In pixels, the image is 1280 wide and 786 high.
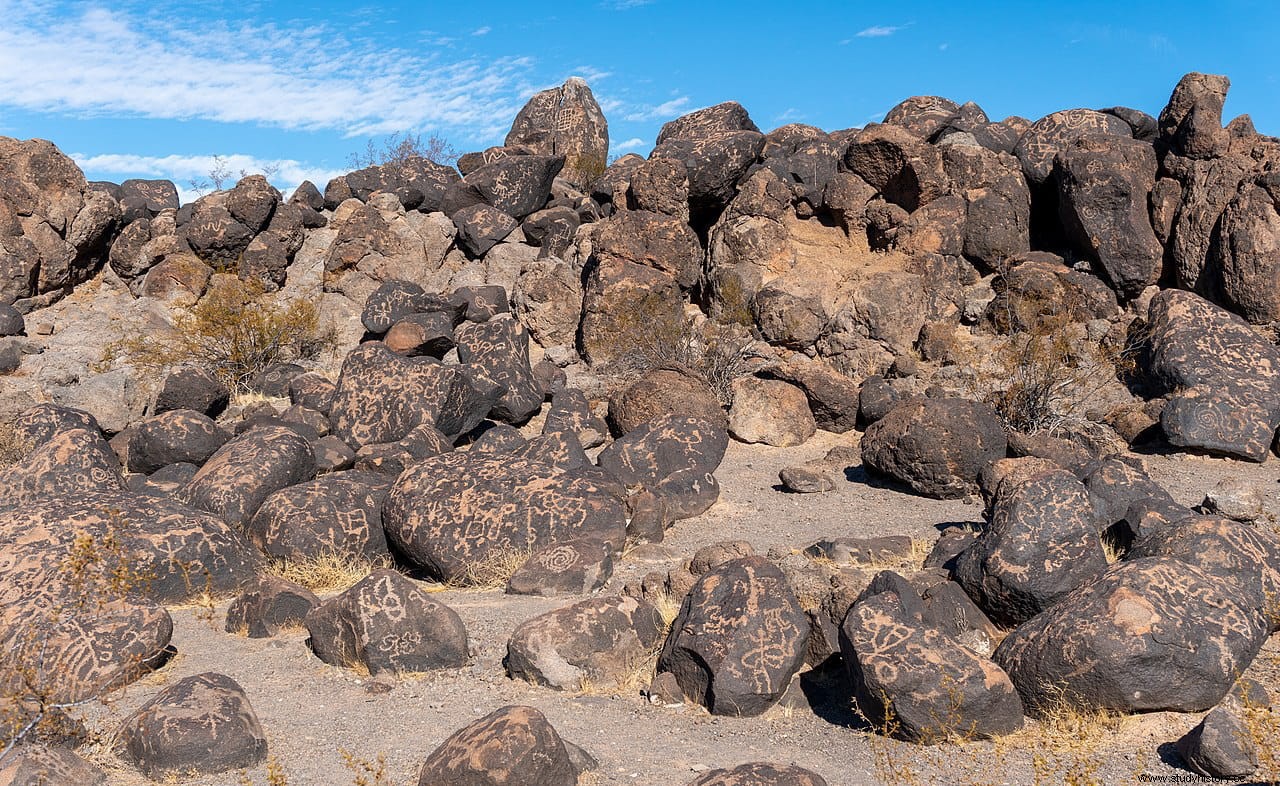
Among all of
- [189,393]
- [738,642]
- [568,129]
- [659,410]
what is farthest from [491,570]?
[568,129]

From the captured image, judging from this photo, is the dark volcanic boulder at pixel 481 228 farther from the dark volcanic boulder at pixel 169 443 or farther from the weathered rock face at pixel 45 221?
the dark volcanic boulder at pixel 169 443

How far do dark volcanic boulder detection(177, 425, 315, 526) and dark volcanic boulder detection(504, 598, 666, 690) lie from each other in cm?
437

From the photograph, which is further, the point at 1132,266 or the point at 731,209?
the point at 731,209

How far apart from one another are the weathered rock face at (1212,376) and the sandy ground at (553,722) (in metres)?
6.00

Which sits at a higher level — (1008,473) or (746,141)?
(746,141)

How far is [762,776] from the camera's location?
17.3ft

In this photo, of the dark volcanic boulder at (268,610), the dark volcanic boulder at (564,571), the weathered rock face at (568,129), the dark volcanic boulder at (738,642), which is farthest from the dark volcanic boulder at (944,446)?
the weathered rock face at (568,129)

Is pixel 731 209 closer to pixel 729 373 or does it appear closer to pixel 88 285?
pixel 729 373

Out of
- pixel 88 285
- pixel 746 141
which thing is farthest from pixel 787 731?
pixel 88 285

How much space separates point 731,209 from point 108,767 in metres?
13.8

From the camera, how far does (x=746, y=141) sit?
18.4 meters

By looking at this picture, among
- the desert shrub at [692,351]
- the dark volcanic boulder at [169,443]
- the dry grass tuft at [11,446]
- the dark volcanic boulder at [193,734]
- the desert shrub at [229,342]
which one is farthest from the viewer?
the desert shrub at [229,342]

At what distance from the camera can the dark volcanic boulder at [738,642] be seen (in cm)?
667

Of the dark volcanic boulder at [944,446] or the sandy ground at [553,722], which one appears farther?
the dark volcanic boulder at [944,446]
